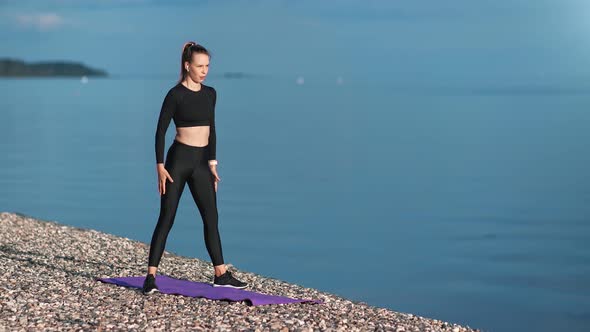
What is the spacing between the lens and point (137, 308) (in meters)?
11.5

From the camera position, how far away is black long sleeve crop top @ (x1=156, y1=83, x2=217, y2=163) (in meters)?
11.9

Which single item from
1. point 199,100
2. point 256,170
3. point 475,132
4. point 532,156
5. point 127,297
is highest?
point 475,132

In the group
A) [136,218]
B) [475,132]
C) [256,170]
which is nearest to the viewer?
[136,218]

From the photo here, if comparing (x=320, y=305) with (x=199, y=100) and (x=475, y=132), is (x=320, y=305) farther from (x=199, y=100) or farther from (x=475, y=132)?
(x=475, y=132)

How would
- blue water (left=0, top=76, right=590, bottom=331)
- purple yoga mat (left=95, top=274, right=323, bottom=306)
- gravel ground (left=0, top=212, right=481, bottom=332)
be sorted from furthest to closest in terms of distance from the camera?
blue water (left=0, top=76, right=590, bottom=331), purple yoga mat (left=95, top=274, right=323, bottom=306), gravel ground (left=0, top=212, right=481, bottom=332)

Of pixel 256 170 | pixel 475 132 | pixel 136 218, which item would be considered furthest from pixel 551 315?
pixel 475 132

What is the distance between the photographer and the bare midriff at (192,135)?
1206 centimetres

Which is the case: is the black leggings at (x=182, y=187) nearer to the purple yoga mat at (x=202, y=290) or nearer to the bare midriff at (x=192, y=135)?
the bare midriff at (x=192, y=135)

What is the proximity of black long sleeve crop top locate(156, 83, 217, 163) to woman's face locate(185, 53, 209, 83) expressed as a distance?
146 mm

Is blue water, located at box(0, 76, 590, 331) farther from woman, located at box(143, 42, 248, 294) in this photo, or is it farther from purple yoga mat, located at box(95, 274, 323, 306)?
woman, located at box(143, 42, 248, 294)

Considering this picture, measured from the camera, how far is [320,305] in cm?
1230

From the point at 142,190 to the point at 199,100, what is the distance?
25.5 metres

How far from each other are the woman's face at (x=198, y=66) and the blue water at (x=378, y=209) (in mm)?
7404

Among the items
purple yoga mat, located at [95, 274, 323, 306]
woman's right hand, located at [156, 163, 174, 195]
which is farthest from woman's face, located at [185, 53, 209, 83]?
purple yoga mat, located at [95, 274, 323, 306]
